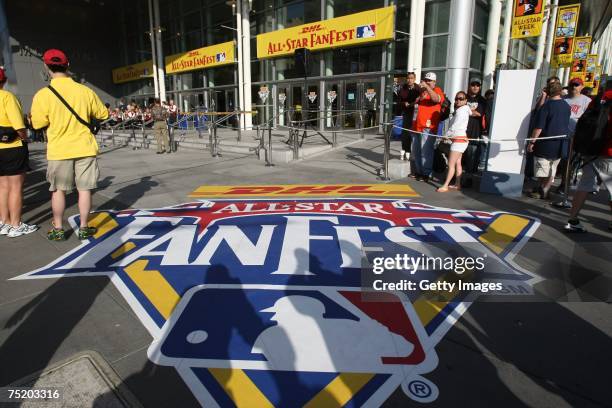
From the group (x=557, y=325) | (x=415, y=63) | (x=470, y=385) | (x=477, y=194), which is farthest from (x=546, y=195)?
(x=415, y=63)

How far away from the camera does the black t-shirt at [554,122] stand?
5707mm

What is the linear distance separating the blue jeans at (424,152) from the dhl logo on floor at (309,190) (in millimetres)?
691

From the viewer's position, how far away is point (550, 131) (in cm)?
578

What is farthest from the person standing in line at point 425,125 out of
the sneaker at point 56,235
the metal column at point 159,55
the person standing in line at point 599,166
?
the metal column at point 159,55

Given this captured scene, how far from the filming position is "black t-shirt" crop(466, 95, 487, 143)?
23.4ft

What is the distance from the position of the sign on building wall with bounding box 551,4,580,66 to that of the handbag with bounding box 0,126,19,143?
21.3 m

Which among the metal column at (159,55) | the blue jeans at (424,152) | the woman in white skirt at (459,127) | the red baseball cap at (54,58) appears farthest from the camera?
the metal column at (159,55)

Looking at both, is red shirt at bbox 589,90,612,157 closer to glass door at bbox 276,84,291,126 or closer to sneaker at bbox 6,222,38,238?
sneaker at bbox 6,222,38,238

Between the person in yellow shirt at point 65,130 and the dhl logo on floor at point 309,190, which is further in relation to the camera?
the dhl logo on floor at point 309,190

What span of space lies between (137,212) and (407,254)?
3.98 m

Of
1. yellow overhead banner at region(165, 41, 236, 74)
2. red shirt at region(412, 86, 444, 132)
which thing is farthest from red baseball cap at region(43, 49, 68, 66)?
yellow overhead banner at region(165, 41, 236, 74)

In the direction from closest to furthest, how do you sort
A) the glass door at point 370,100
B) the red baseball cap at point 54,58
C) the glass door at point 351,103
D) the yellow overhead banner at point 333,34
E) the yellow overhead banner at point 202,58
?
the red baseball cap at point 54,58, the yellow overhead banner at point 333,34, the glass door at point 370,100, the glass door at point 351,103, the yellow overhead banner at point 202,58

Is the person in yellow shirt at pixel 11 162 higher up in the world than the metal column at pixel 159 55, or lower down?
lower down

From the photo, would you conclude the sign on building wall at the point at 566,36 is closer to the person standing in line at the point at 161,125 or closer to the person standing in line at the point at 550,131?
the person standing in line at the point at 550,131
